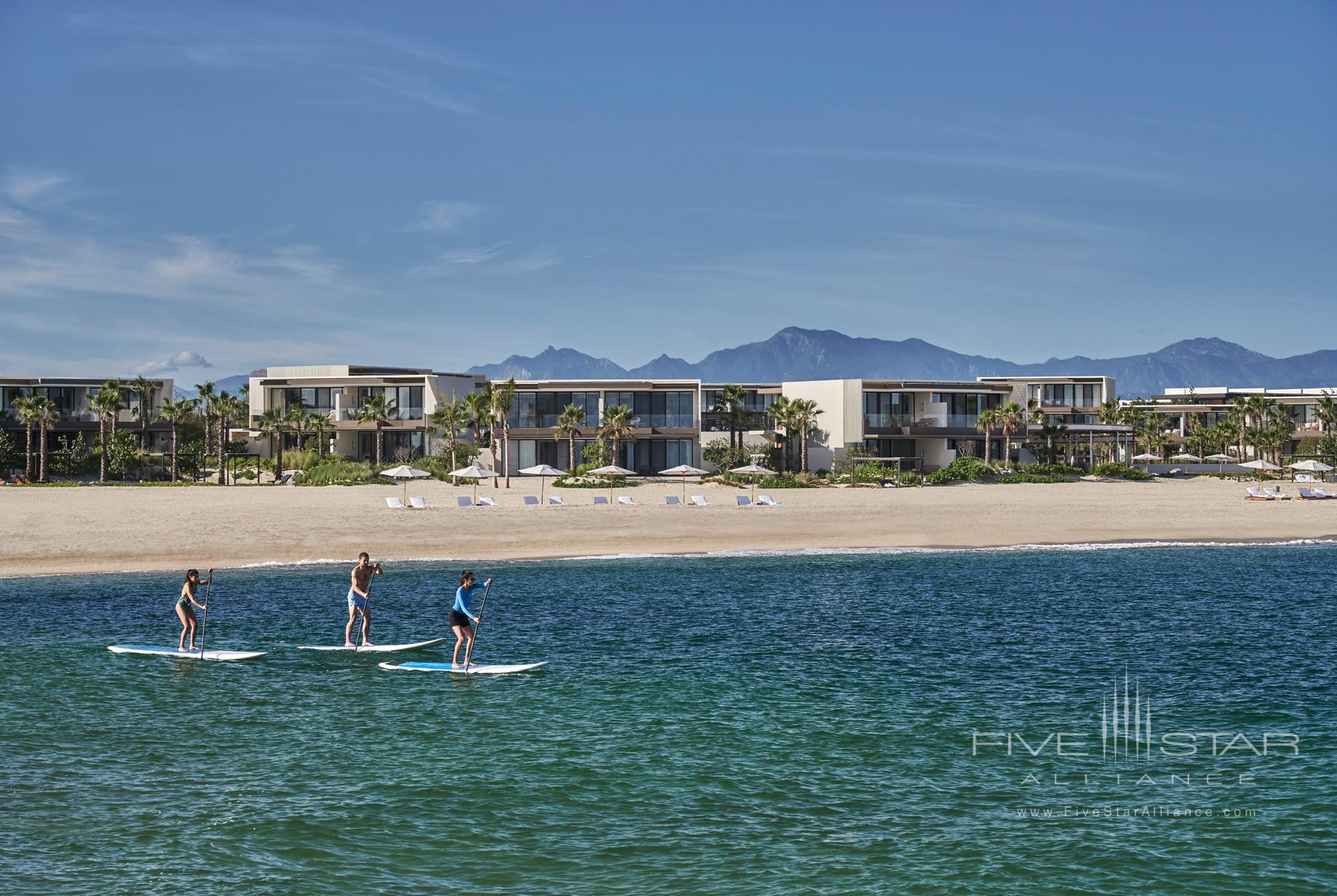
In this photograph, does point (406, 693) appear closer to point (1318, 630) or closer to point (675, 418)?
point (1318, 630)

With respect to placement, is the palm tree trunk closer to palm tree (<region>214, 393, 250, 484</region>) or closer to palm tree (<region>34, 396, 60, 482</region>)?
palm tree (<region>34, 396, 60, 482</region>)

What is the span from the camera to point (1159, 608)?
96.2ft

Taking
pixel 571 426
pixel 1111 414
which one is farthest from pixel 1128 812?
pixel 1111 414

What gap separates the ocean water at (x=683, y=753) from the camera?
481 inches

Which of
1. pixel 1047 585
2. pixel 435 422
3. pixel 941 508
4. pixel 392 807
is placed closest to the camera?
pixel 392 807

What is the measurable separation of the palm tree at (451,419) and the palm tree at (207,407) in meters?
12.7

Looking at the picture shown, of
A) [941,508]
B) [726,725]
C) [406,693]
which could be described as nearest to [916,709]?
[726,725]

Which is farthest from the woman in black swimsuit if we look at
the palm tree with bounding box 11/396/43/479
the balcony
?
the balcony

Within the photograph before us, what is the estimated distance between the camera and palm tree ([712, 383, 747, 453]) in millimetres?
69562

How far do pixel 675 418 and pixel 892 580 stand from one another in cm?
3493

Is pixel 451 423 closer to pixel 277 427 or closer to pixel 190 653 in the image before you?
pixel 277 427

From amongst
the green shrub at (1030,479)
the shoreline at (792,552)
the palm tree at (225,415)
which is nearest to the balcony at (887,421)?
Result: the green shrub at (1030,479)

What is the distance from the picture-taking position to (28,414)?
59.8 m

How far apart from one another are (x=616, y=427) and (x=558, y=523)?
1970cm
